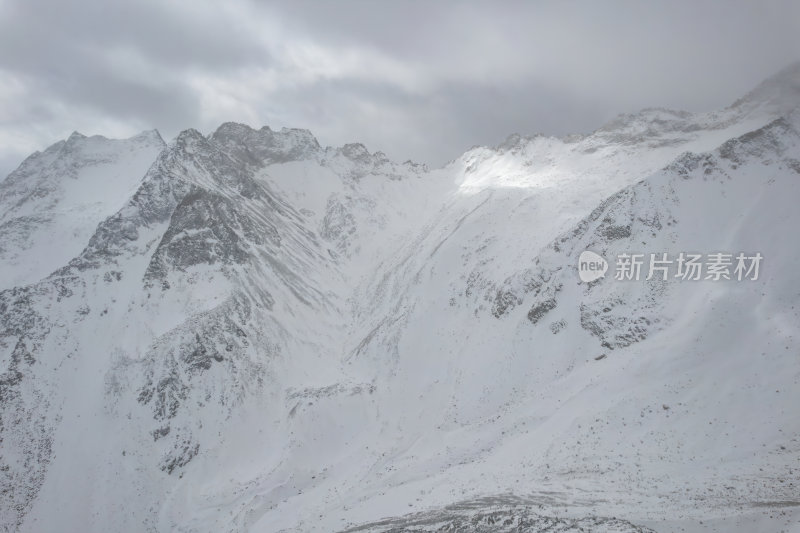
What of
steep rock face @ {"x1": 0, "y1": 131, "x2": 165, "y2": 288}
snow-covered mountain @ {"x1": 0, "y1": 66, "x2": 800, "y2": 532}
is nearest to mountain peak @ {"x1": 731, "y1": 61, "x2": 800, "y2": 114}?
snow-covered mountain @ {"x1": 0, "y1": 66, "x2": 800, "y2": 532}

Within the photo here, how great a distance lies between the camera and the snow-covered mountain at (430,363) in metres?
32.6

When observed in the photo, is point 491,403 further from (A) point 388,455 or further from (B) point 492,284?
(B) point 492,284

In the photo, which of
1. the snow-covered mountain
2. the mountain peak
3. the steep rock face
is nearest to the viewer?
the snow-covered mountain

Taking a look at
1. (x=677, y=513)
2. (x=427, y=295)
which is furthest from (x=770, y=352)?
(x=427, y=295)

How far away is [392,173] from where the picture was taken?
500ft

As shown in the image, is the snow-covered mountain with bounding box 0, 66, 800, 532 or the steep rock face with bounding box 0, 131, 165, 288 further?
the steep rock face with bounding box 0, 131, 165, 288

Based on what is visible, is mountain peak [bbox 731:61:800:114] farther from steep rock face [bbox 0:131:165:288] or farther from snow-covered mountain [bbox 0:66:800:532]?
steep rock face [bbox 0:131:165:288]

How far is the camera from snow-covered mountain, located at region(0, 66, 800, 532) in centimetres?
3262

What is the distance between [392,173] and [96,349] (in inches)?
4169

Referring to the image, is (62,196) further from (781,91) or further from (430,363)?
(781,91)

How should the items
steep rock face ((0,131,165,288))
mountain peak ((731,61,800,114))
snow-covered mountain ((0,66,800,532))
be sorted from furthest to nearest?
steep rock face ((0,131,165,288)) → mountain peak ((731,61,800,114)) → snow-covered mountain ((0,66,800,532))

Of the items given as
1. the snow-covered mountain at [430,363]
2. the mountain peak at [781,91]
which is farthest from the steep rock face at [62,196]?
the mountain peak at [781,91]

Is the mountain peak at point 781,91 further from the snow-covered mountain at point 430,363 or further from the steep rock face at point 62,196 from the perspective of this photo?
the steep rock face at point 62,196

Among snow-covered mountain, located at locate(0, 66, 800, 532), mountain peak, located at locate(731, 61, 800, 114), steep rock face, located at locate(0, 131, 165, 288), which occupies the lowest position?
snow-covered mountain, located at locate(0, 66, 800, 532)
